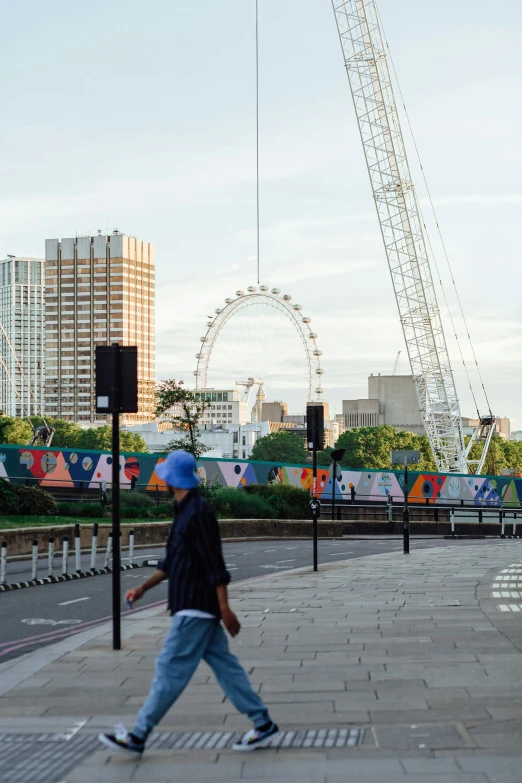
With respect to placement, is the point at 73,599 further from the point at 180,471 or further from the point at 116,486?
the point at 180,471

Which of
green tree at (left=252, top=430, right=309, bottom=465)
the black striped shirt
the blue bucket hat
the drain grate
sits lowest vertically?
the drain grate

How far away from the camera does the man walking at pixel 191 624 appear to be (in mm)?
6883

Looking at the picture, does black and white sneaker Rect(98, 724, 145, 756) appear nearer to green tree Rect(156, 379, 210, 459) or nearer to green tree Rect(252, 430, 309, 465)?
green tree Rect(156, 379, 210, 459)

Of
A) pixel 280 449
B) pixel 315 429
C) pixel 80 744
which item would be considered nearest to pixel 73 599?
pixel 315 429

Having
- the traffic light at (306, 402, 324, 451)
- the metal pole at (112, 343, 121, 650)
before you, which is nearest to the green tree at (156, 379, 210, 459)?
the traffic light at (306, 402, 324, 451)

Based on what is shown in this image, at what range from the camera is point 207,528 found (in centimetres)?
698

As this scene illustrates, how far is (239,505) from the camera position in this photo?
4081 centimetres

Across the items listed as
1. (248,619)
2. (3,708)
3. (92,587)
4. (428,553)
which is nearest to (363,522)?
(428,553)

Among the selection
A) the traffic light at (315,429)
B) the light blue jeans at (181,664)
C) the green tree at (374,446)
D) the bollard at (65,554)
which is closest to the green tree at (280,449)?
the green tree at (374,446)

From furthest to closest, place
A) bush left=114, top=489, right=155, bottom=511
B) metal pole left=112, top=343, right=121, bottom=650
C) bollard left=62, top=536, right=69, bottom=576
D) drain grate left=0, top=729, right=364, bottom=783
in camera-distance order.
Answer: bush left=114, top=489, right=155, bottom=511 → bollard left=62, top=536, right=69, bottom=576 → metal pole left=112, top=343, right=121, bottom=650 → drain grate left=0, top=729, right=364, bottom=783

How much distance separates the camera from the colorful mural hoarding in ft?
145

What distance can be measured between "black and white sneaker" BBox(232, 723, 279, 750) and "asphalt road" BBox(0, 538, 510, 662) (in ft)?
16.3

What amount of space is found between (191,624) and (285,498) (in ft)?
124

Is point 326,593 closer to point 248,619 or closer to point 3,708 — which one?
point 248,619
